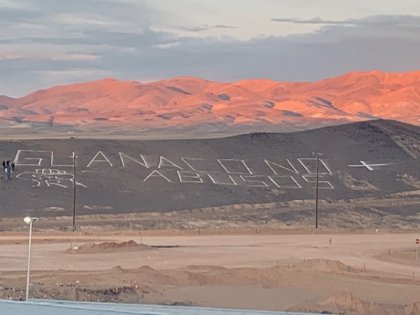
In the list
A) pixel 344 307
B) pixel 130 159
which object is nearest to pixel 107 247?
pixel 344 307

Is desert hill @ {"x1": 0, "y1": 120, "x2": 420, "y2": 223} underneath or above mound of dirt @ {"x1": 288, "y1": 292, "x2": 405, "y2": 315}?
above

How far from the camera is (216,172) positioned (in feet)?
311

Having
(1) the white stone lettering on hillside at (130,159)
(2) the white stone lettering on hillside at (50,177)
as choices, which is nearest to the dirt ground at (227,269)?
(2) the white stone lettering on hillside at (50,177)

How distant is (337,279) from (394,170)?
198 feet

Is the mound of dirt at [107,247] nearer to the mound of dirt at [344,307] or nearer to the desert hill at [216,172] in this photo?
the desert hill at [216,172]

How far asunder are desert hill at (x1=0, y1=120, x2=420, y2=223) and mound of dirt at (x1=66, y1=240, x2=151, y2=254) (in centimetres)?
2050

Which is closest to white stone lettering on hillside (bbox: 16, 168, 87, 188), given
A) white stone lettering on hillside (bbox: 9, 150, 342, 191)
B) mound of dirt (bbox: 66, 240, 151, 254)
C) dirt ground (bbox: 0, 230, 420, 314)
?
white stone lettering on hillside (bbox: 9, 150, 342, 191)

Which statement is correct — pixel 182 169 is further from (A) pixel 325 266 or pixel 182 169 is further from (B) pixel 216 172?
(A) pixel 325 266

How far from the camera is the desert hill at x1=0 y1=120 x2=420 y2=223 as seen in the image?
80625 millimetres

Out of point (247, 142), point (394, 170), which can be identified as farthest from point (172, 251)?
point (247, 142)

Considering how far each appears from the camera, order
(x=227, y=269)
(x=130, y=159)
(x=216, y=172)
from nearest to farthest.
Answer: (x=227, y=269) → (x=216, y=172) → (x=130, y=159)

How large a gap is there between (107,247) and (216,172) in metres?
42.3

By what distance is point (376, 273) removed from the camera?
45.6 m

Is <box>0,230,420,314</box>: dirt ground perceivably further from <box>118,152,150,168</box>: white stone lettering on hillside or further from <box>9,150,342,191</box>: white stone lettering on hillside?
<box>118,152,150,168</box>: white stone lettering on hillside
